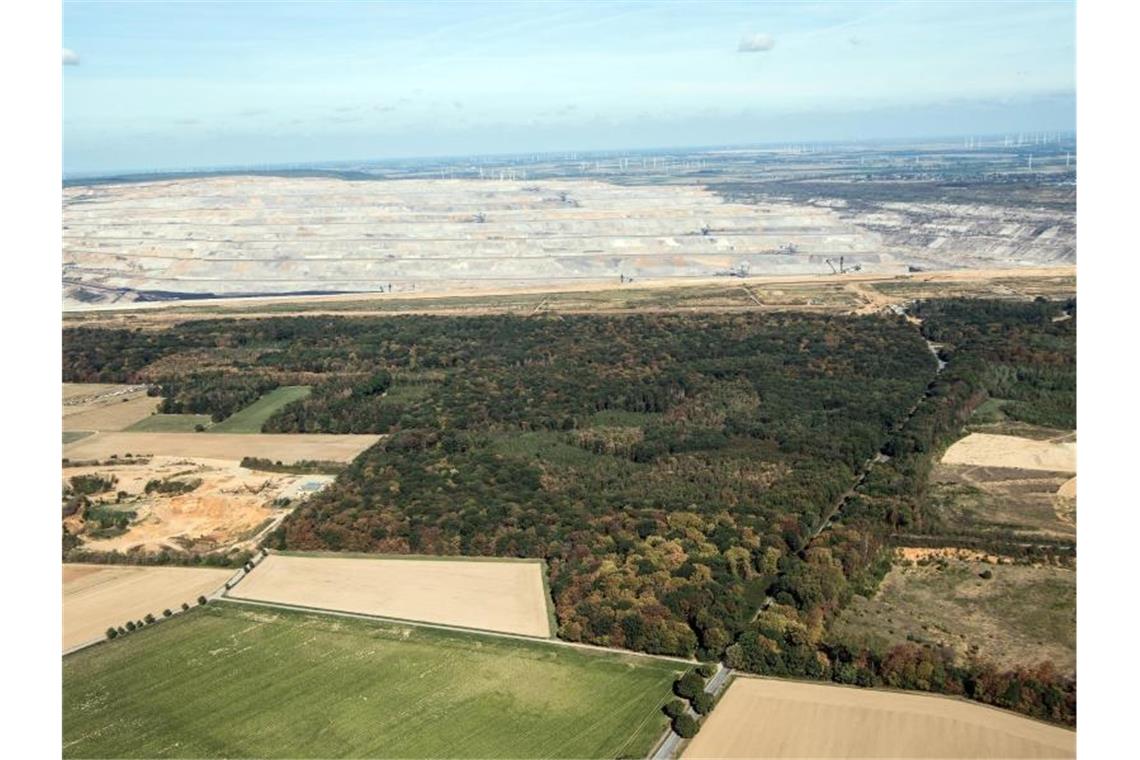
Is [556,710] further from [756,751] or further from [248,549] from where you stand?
[248,549]

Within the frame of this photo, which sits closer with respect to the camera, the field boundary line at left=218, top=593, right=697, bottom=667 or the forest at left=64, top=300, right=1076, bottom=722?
the field boundary line at left=218, top=593, right=697, bottom=667

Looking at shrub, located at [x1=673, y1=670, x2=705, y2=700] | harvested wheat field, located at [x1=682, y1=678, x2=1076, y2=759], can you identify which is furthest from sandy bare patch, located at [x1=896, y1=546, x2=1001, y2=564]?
shrub, located at [x1=673, y1=670, x2=705, y2=700]

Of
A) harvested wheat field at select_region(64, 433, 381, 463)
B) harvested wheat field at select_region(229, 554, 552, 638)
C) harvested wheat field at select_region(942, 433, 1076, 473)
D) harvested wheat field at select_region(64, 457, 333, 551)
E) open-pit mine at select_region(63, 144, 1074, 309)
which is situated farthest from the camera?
open-pit mine at select_region(63, 144, 1074, 309)

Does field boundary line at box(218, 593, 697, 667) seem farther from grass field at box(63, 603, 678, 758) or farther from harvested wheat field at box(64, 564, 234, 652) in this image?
harvested wheat field at box(64, 564, 234, 652)

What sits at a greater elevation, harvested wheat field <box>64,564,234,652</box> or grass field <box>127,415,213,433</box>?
grass field <box>127,415,213,433</box>

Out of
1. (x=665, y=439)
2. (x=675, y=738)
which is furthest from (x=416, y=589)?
(x=665, y=439)

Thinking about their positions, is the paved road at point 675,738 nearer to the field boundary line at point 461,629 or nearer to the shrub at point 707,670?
the shrub at point 707,670

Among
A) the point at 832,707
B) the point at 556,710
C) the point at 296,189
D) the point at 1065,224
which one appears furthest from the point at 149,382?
the point at 296,189

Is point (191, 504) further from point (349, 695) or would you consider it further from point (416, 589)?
point (349, 695)
